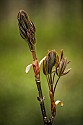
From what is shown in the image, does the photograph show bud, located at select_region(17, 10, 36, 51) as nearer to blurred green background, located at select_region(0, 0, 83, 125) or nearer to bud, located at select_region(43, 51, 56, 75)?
bud, located at select_region(43, 51, 56, 75)

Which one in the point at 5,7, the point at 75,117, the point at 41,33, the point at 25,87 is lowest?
the point at 75,117

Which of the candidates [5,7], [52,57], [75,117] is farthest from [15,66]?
[52,57]

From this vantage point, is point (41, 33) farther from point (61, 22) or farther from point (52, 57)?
point (52, 57)

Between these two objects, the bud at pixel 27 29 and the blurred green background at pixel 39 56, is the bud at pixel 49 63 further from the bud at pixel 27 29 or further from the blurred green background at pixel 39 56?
the blurred green background at pixel 39 56

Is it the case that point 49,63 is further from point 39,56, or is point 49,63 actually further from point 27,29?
point 39,56

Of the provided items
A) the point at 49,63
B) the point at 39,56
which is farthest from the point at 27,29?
the point at 39,56

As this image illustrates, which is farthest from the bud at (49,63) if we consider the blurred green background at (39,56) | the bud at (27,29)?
the blurred green background at (39,56)

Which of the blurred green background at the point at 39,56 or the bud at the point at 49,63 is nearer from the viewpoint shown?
the bud at the point at 49,63

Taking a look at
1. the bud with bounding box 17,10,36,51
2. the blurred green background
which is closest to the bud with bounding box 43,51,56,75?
the bud with bounding box 17,10,36,51
